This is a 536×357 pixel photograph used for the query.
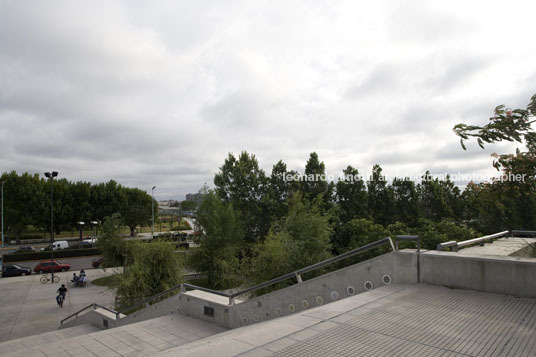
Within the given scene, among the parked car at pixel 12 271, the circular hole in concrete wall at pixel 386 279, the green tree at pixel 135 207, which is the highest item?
the green tree at pixel 135 207

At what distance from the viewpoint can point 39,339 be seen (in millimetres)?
12406

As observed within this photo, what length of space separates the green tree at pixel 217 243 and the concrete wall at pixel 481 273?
23128mm

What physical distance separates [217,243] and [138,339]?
22.3m

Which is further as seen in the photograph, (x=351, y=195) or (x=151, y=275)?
(x=351, y=195)

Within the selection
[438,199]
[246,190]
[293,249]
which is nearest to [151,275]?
[293,249]

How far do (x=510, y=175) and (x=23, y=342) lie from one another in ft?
52.8

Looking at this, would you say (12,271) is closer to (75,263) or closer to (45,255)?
(75,263)

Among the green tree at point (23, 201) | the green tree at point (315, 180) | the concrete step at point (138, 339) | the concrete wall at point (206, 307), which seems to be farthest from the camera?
the green tree at point (23, 201)

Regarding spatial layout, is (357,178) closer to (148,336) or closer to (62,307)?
(62,307)

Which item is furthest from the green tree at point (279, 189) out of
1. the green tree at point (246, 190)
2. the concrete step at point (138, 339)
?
the concrete step at point (138, 339)

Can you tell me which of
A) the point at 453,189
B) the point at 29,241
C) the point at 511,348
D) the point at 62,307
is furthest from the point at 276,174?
the point at 29,241

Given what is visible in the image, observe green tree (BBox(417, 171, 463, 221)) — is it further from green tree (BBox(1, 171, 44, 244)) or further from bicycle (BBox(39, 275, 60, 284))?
green tree (BBox(1, 171, 44, 244))

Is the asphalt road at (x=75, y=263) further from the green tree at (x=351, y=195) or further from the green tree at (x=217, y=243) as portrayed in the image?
the green tree at (x=351, y=195)

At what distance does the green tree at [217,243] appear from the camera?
28516mm
